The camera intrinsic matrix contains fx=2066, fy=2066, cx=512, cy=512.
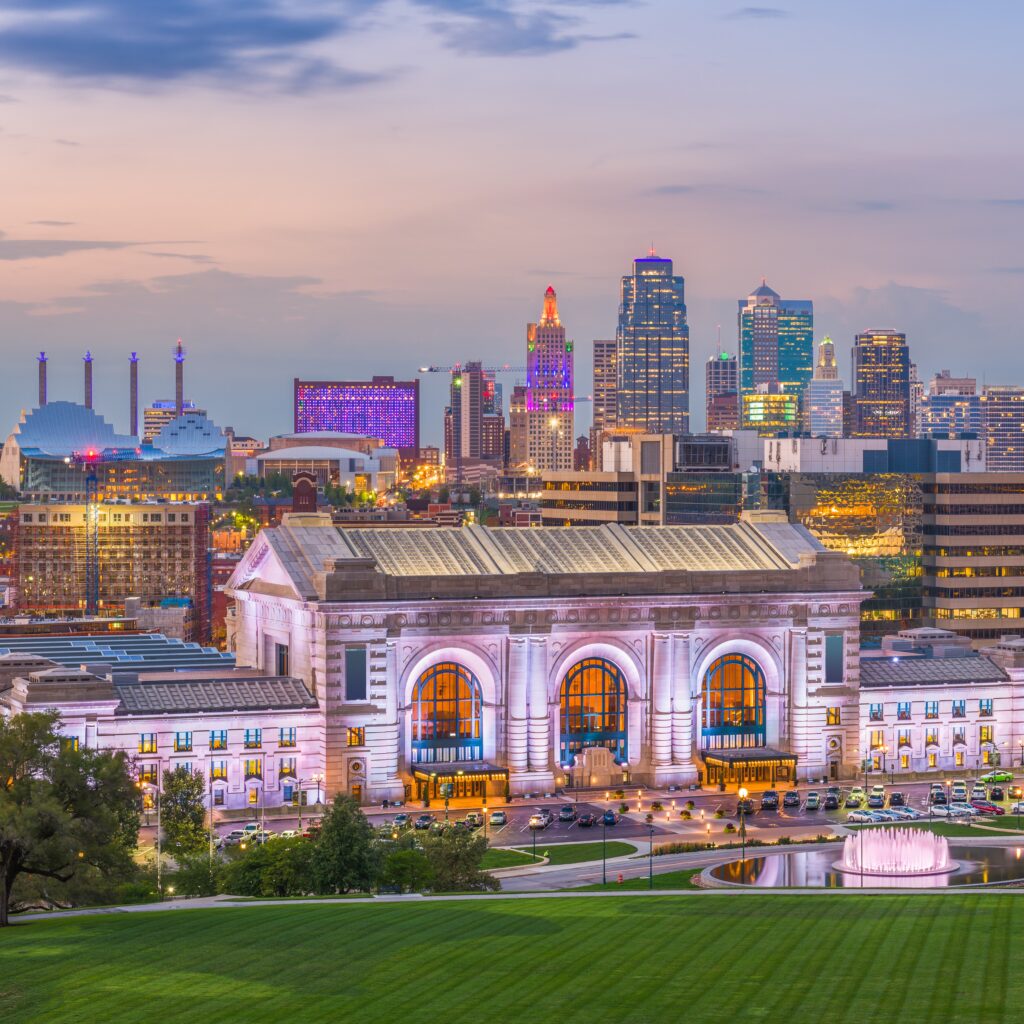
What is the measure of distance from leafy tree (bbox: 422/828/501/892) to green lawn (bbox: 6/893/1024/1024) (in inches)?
548

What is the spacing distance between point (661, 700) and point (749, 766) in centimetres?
904

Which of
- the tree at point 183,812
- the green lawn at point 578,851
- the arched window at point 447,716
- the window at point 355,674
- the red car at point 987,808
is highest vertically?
the window at point 355,674

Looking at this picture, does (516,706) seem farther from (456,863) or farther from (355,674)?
(456,863)

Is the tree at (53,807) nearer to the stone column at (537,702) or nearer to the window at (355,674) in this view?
the window at (355,674)

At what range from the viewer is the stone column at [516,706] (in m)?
165

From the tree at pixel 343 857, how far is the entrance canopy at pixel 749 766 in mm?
65481

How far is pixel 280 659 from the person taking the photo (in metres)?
169

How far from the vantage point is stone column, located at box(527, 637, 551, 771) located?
16525 centimetres

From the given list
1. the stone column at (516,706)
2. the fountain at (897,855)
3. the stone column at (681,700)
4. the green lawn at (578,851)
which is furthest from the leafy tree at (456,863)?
the stone column at (681,700)

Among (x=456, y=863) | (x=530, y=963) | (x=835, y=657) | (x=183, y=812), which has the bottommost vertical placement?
(x=183, y=812)

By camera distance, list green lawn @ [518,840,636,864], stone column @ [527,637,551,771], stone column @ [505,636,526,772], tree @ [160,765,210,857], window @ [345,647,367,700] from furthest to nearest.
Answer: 1. stone column @ [527,637,551,771]
2. stone column @ [505,636,526,772]
3. window @ [345,647,367,700]
4. green lawn @ [518,840,636,864]
5. tree @ [160,765,210,857]

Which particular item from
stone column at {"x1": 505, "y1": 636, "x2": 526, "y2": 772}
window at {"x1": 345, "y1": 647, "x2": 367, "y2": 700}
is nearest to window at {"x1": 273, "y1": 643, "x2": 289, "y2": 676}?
window at {"x1": 345, "y1": 647, "x2": 367, "y2": 700}

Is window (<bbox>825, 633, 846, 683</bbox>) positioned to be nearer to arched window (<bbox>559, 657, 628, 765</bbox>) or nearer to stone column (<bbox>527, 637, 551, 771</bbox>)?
arched window (<bbox>559, 657, 628, 765</bbox>)

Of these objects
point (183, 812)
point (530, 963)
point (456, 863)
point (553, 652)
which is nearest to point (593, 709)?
point (553, 652)
